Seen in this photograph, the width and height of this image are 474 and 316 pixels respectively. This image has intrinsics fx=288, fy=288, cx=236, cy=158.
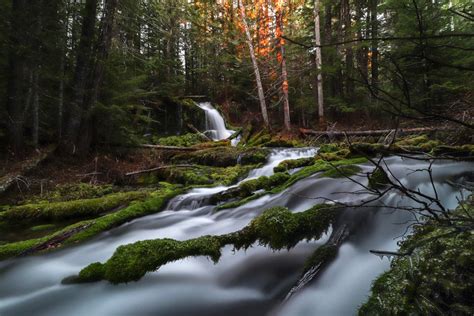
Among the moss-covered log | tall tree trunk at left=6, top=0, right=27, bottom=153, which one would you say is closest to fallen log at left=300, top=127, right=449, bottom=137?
the moss-covered log

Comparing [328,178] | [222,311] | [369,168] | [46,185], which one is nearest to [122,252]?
[222,311]

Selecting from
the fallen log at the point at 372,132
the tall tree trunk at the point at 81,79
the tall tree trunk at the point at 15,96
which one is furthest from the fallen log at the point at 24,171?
the fallen log at the point at 372,132

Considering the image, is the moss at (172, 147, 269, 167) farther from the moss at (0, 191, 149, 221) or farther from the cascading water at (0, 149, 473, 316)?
the cascading water at (0, 149, 473, 316)

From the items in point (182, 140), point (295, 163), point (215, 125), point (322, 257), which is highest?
point (215, 125)

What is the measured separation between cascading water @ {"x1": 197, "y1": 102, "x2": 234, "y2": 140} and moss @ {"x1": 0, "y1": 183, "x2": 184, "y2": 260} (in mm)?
12116

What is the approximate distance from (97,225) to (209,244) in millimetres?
2403

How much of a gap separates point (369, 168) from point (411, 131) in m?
4.55

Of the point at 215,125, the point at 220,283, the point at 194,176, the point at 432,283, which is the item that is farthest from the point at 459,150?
the point at 215,125

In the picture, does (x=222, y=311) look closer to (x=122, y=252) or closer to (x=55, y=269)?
(x=122, y=252)

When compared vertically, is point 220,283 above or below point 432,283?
below

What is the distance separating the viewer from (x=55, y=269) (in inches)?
147

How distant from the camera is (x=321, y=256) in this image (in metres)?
3.35

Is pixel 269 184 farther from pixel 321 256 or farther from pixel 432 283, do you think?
pixel 432 283

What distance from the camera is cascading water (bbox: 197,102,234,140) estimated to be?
18750mm
